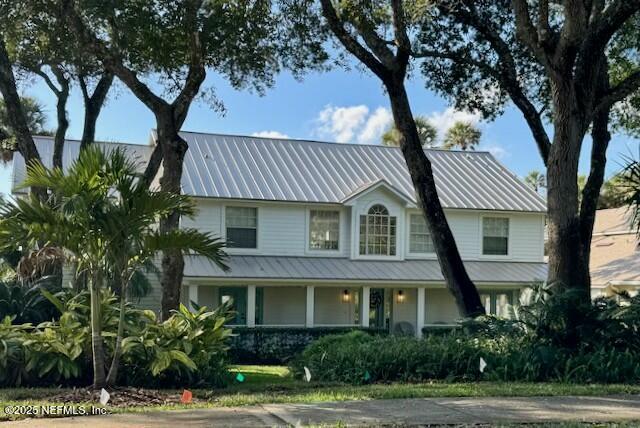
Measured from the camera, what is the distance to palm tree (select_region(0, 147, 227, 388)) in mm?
8211

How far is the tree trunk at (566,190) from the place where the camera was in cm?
1205

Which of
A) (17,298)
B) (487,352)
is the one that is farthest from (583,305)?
(17,298)

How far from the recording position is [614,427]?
6.19 metres

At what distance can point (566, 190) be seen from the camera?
12.0 metres

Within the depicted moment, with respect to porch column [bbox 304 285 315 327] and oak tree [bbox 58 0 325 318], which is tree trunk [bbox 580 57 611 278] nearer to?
oak tree [bbox 58 0 325 318]

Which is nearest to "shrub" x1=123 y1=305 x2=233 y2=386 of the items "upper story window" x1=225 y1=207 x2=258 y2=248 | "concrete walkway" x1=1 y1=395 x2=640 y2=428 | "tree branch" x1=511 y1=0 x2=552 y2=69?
"concrete walkway" x1=1 y1=395 x2=640 y2=428

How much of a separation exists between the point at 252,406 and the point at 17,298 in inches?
286

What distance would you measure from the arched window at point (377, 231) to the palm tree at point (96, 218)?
47.1 ft

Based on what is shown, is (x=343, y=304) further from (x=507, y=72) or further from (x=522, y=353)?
(x=522, y=353)

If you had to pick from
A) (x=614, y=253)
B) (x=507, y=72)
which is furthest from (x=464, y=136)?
(x=507, y=72)

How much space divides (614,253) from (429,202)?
16180 mm

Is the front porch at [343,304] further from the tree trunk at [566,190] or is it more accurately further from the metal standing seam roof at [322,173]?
the tree trunk at [566,190]

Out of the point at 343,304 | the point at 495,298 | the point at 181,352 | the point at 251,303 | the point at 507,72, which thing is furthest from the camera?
the point at 495,298

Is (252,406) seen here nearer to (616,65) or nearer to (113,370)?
(113,370)
